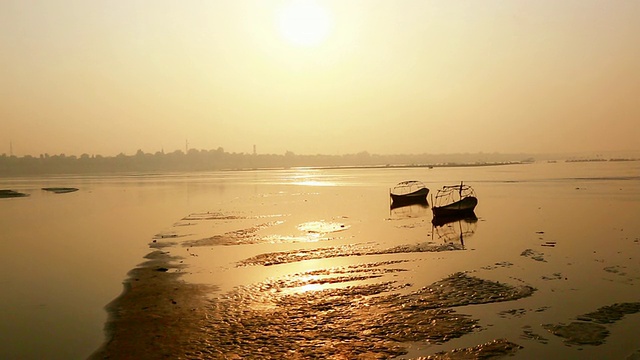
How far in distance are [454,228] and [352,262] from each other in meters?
13.8

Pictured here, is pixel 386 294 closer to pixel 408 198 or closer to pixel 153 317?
pixel 153 317

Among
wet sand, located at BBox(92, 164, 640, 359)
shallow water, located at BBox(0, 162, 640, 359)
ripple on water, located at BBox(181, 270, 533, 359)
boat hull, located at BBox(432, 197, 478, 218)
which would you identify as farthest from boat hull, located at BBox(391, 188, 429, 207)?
ripple on water, located at BBox(181, 270, 533, 359)

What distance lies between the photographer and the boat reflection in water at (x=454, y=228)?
95.1 ft

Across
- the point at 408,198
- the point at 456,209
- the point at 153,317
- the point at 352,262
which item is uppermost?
the point at 456,209

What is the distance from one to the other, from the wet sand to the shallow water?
0.09 metres

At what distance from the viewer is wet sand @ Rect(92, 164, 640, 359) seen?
12.3m

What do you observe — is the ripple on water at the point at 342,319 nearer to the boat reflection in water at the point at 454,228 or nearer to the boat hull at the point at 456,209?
the boat reflection in water at the point at 454,228

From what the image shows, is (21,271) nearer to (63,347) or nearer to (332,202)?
(63,347)

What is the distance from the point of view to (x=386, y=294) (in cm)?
1680

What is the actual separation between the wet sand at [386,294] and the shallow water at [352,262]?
0.09 meters

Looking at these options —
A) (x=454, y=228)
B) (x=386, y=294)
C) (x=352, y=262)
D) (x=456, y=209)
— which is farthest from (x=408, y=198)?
(x=386, y=294)

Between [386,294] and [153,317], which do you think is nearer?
[153,317]

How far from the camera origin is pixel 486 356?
1141 cm

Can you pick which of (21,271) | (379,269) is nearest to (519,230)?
(379,269)
